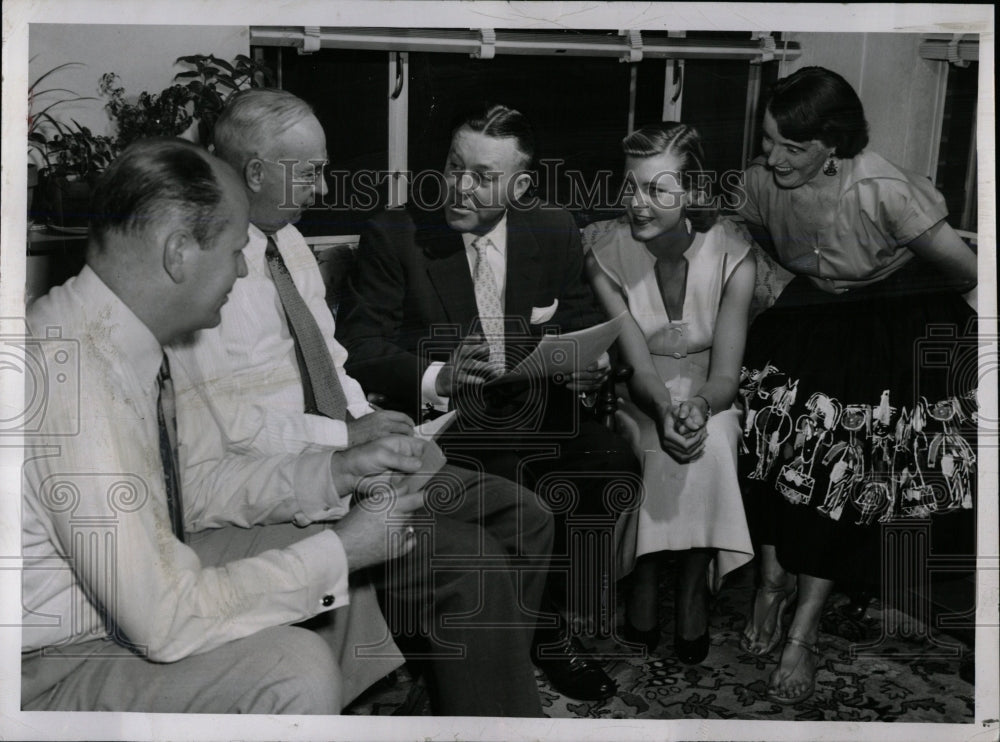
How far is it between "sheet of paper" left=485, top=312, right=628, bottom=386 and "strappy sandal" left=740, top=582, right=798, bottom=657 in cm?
73

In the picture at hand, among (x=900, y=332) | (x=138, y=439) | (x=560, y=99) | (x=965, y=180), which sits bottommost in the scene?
(x=138, y=439)

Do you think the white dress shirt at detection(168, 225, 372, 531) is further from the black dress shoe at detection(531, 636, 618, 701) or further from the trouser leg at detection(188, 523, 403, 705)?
the black dress shoe at detection(531, 636, 618, 701)

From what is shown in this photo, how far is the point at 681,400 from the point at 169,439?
1222 millimetres

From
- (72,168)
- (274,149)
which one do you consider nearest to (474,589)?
(274,149)

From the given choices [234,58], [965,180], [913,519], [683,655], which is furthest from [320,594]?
[965,180]

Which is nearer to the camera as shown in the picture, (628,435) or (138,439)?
(138,439)

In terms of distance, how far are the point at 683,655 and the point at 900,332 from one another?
961 mm

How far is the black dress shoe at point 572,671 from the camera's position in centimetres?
253

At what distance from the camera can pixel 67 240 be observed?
246 cm

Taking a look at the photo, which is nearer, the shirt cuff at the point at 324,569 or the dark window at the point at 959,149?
the shirt cuff at the point at 324,569

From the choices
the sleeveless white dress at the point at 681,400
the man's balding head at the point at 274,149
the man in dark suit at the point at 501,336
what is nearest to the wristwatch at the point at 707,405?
the sleeveless white dress at the point at 681,400

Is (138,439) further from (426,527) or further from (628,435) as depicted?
(628,435)

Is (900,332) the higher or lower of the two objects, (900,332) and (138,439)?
the higher

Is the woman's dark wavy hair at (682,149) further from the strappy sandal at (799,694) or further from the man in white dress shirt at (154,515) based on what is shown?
the strappy sandal at (799,694)
